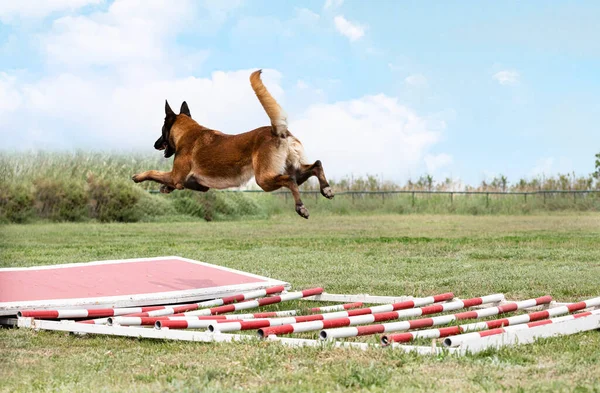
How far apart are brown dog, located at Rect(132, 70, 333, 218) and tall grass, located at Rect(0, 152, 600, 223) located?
11.0m

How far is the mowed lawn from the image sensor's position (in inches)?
168

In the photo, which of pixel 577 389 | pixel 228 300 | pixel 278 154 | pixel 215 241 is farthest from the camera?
pixel 215 241

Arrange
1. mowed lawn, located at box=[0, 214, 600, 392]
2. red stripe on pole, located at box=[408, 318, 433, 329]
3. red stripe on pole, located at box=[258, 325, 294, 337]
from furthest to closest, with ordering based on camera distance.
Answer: red stripe on pole, located at box=[408, 318, 433, 329] → red stripe on pole, located at box=[258, 325, 294, 337] → mowed lawn, located at box=[0, 214, 600, 392]

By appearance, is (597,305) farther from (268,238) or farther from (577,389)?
(268,238)

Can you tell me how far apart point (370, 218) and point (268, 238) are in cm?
681

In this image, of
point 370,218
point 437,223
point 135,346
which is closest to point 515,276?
point 135,346

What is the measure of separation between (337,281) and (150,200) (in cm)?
1468

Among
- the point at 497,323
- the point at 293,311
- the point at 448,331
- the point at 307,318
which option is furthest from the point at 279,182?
the point at 497,323

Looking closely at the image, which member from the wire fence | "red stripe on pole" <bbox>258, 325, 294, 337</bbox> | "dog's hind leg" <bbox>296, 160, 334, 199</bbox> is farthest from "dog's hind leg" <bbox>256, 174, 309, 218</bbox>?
the wire fence

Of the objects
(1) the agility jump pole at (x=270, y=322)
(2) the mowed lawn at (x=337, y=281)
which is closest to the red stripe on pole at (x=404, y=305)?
(1) the agility jump pole at (x=270, y=322)

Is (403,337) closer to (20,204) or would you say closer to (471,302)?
(471,302)

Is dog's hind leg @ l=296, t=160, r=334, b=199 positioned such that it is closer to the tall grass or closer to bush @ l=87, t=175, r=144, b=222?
the tall grass

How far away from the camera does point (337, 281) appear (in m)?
10.1

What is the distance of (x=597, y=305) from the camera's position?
23.2ft
